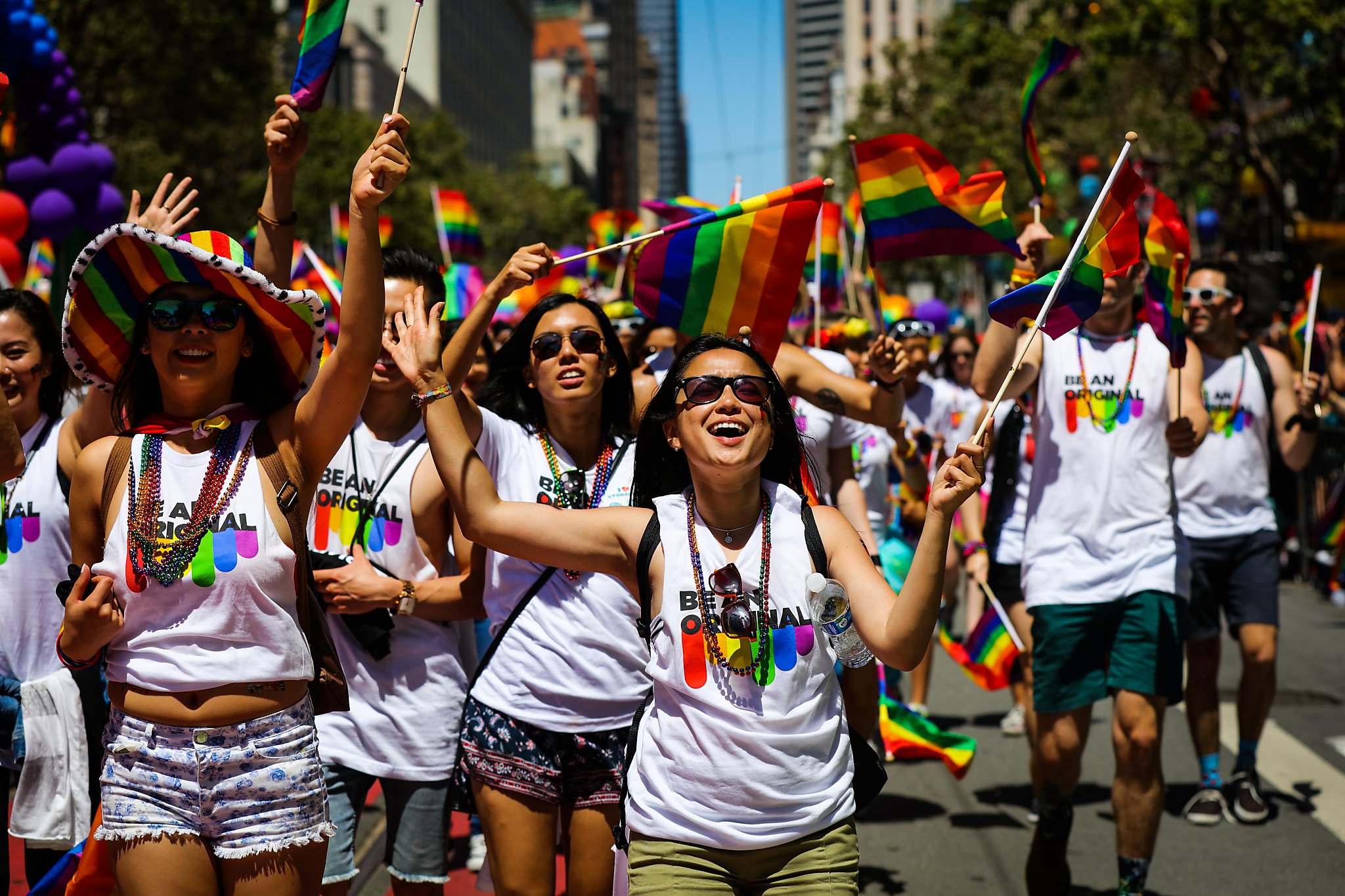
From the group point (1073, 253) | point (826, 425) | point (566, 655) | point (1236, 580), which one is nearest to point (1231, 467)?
point (1236, 580)

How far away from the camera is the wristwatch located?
4059 millimetres

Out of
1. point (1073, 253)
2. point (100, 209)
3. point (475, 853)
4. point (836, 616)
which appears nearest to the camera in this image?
point (836, 616)

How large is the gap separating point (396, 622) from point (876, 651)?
1662 millimetres

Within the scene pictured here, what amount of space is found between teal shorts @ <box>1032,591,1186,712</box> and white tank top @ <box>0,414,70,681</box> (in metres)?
3.09

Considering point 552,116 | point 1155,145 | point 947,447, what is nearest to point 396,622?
point 947,447

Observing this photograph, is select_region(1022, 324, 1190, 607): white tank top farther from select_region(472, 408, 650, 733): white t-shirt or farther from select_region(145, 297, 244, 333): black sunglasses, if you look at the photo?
select_region(145, 297, 244, 333): black sunglasses

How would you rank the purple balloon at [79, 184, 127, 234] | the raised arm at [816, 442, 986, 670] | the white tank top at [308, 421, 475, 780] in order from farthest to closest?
the purple balloon at [79, 184, 127, 234]
the white tank top at [308, 421, 475, 780]
the raised arm at [816, 442, 986, 670]

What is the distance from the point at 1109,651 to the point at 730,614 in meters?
2.38

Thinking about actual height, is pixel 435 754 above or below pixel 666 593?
below

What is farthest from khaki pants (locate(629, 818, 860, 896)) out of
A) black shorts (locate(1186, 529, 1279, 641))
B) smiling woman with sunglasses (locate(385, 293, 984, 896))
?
black shorts (locate(1186, 529, 1279, 641))

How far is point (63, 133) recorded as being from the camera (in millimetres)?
10141

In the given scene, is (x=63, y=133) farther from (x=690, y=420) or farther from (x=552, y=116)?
(x=552, y=116)

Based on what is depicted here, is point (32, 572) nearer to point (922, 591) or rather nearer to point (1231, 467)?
point (922, 591)

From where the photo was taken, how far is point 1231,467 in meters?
6.38
